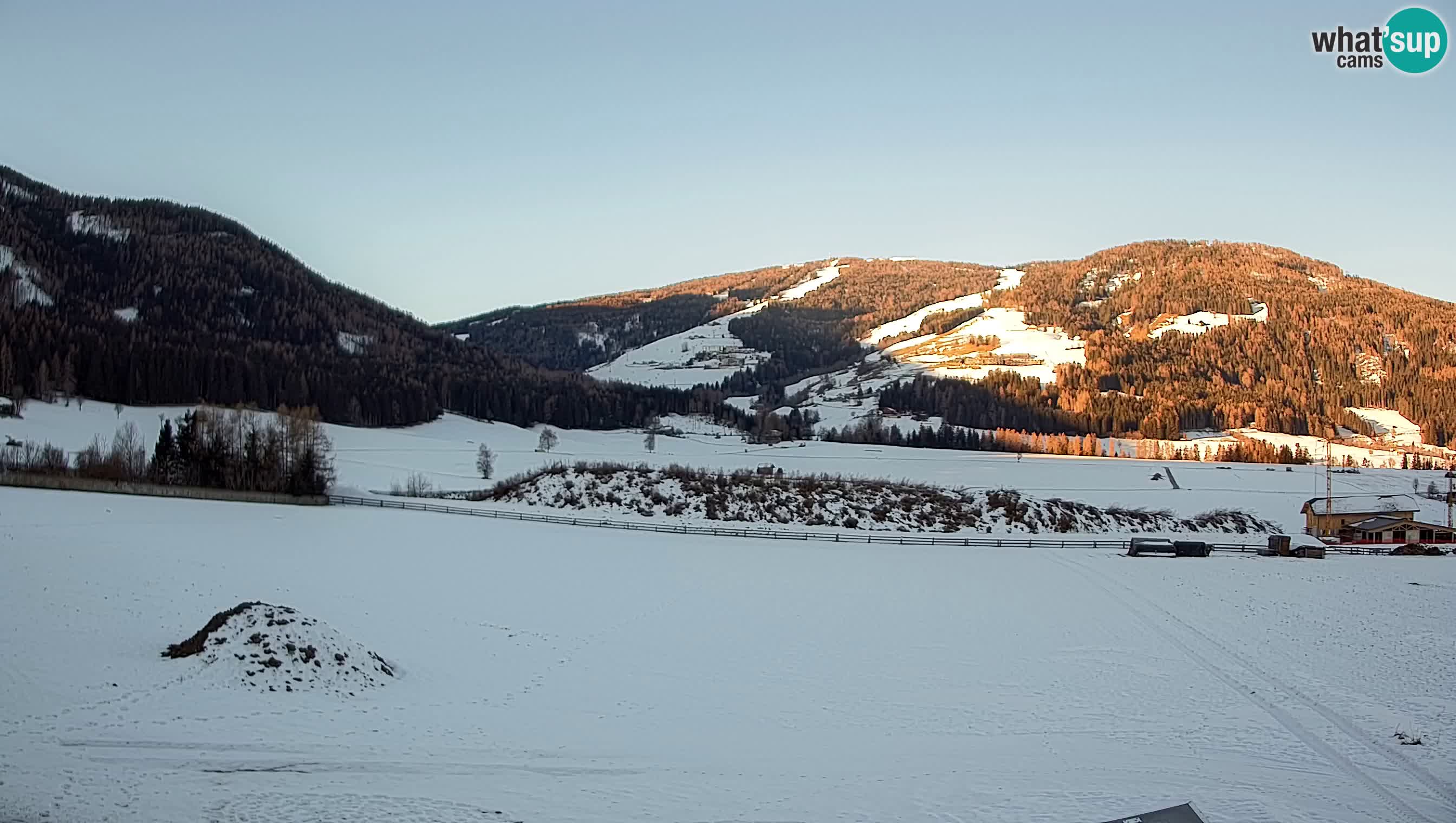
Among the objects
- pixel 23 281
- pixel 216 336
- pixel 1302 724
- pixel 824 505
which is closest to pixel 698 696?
pixel 1302 724

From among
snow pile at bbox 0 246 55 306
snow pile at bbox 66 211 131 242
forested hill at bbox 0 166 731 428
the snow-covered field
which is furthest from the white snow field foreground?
snow pile at bbox 66 211 131 242

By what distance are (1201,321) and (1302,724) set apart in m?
180

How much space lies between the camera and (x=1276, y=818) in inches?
465

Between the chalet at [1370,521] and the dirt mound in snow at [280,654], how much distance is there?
5892 cm

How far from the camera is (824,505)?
55.0 m

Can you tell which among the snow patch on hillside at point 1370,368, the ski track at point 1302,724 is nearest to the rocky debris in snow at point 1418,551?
the ski track at point 1302,724

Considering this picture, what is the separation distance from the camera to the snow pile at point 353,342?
428ft

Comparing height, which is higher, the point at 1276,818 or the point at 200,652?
the point at 200,652

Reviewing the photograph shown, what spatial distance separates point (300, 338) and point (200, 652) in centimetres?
12193

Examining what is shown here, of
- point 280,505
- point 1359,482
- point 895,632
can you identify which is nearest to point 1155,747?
point 895,632

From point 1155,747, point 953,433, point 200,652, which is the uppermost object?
point 953,433

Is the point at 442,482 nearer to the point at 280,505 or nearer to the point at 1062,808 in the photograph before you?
the point at 280,505

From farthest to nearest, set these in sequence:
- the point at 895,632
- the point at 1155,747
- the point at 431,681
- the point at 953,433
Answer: the point at 953,433 < the point at 895,632 < the point at 431,681 < the point at 1155,747

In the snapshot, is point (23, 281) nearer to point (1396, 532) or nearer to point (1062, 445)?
point (1062, 445)
